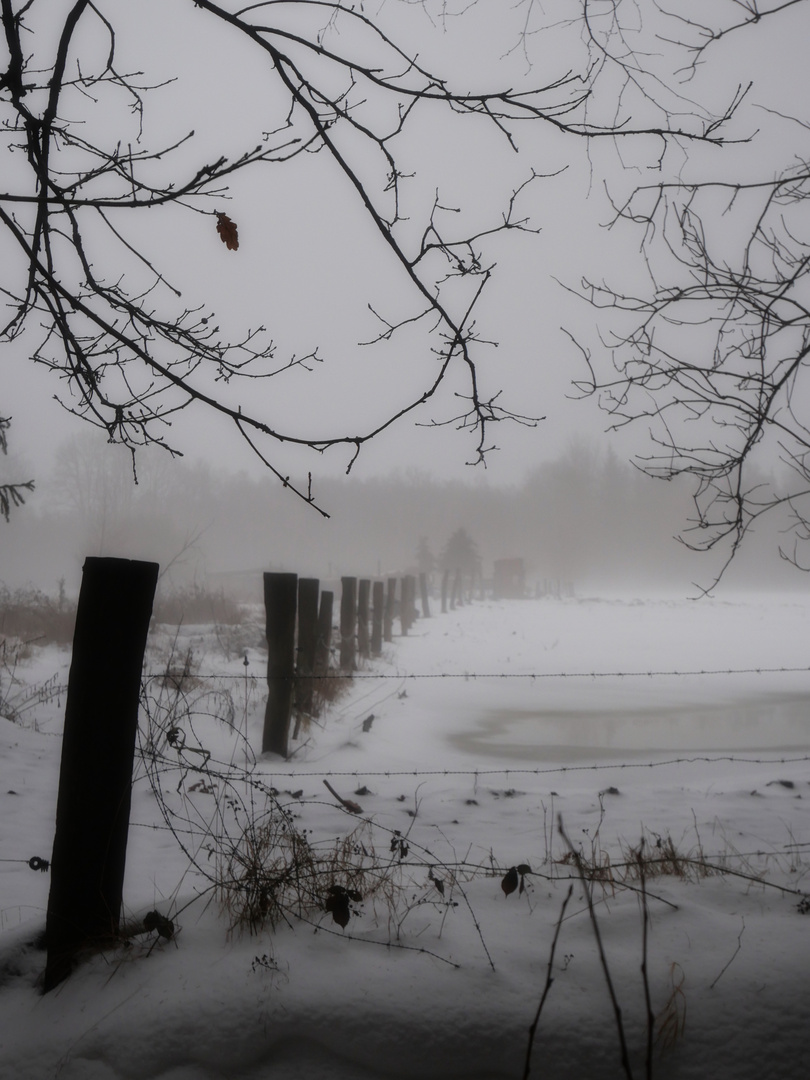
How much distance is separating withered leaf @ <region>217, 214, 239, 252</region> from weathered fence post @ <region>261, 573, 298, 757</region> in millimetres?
3874

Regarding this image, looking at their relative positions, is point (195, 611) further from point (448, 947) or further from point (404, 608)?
point (448, 947)

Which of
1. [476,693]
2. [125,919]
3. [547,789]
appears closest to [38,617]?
[476,693]

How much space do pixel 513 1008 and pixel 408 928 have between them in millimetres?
512

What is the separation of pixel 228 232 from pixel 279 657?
4.25m

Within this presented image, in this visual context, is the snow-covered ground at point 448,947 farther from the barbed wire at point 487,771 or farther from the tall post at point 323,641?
the tall post at point 323,641

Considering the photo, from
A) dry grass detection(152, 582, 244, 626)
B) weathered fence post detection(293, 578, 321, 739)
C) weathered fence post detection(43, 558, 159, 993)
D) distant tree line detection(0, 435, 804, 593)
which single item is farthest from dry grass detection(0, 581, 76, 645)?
distant tree line detection(0, 435, 804, 593)

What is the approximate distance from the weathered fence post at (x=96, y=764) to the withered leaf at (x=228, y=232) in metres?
1.18

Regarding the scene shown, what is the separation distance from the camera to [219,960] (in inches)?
85.4

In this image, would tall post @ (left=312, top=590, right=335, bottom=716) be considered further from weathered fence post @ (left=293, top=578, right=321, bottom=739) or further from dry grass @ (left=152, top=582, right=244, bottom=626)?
dry grass @ (left=152, top=582, right=244, bottom=626)

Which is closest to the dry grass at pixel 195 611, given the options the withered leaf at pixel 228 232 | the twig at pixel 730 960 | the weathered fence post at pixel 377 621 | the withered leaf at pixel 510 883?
the weathered fence post at pixel 377 621

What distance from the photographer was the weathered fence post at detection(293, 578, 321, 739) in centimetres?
718

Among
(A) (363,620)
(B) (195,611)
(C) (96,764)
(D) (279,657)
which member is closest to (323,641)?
(D) (279,657)

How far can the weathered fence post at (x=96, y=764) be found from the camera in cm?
226

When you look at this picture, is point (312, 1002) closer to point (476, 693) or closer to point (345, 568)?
point (476, 693)
